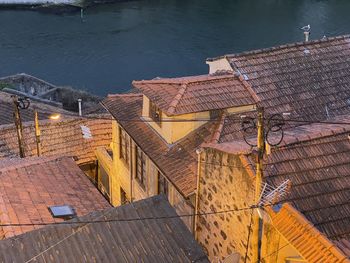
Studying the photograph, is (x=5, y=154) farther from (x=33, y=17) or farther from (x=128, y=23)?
(x=33, y=17)

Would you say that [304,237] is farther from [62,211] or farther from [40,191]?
[40,191]

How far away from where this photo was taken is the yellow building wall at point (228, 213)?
44.0ft

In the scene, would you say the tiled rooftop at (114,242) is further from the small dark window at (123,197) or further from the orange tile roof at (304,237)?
the small dark window at (123,197)

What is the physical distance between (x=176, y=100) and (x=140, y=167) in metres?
3.38

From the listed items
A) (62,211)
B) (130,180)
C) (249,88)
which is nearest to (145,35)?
(130,180)

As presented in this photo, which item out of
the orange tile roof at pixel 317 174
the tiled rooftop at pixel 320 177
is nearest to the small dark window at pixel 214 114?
the orange tile roof at pixel 317 174

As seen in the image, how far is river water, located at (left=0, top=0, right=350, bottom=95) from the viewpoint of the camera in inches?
2330

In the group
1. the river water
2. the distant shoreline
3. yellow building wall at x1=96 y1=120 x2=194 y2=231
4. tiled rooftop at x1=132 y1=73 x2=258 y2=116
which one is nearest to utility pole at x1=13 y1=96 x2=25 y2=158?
yellow building wall at x1=96 y1=120 x2=194 y2=231

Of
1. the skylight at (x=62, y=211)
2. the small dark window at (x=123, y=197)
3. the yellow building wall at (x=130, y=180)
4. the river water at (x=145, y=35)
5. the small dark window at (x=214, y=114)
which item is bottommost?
the river water at (x=145, y=35)

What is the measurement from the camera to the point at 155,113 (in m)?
20.3

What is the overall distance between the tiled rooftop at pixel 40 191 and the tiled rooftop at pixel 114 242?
5.48 ft

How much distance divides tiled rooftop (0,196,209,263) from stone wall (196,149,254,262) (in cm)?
89

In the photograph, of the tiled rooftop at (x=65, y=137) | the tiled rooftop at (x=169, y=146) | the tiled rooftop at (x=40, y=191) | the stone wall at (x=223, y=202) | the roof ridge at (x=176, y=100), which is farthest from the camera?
the tiled rooftop at (x=65, y=137)

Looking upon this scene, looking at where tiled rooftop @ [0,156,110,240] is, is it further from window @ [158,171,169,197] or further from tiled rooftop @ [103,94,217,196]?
tiled rooftop @ [103,94,217,196]
